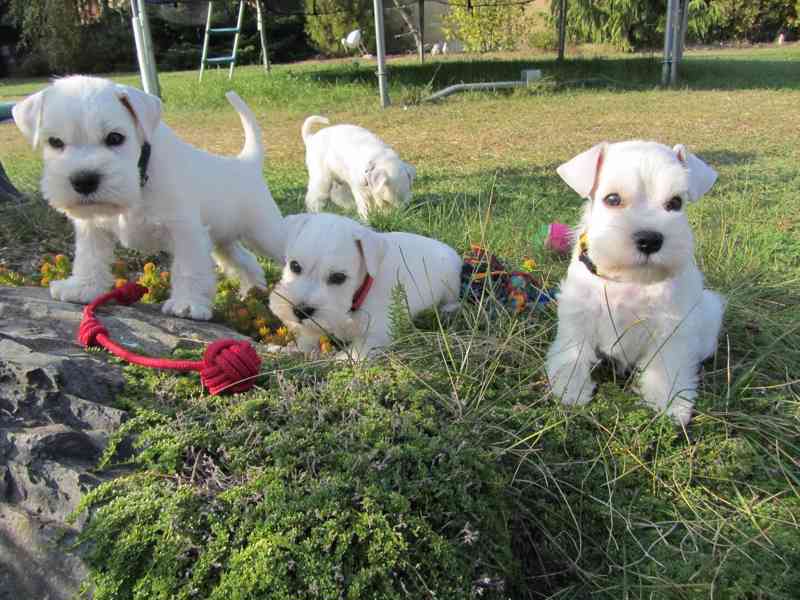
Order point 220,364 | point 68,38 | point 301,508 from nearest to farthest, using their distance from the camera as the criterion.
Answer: point 301,508 → point 220,364 → point 68,38

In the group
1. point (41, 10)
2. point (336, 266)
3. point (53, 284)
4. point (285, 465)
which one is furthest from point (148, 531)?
point (41, 10)

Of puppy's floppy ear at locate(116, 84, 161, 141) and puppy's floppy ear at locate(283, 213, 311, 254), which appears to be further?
puppy's floppy ear at locate(283, 213, 311, 254)

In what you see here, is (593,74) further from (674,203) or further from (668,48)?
(674,203)

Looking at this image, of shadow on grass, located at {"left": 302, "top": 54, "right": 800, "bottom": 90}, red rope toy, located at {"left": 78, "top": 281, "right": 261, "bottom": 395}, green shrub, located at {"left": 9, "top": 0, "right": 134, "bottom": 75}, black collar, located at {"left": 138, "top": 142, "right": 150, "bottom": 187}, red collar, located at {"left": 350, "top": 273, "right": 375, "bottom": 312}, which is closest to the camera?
red rope toy, located at {"left": 78, "top": 281, "right": 261, "bottom": 395}

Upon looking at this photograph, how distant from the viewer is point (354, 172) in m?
6.39

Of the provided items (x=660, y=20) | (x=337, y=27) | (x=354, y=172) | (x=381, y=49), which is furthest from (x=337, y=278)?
(x=337, y=27)

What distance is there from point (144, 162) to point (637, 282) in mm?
2325

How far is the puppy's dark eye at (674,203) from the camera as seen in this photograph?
8.24ft

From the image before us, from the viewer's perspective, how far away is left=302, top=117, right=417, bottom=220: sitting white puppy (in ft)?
20.2

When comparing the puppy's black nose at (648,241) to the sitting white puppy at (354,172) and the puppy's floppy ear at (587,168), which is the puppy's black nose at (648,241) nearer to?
the puppy's floppy ear at (587,168)

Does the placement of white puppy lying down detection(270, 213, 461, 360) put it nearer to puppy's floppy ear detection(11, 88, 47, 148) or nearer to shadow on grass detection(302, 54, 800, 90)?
puppy's floppy ear detection(11, 88, 47, 148)

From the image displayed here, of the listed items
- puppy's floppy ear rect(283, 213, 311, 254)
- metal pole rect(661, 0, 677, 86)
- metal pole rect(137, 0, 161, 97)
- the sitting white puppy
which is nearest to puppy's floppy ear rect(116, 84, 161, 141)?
puppy's floppy ear rect(283, 213, 311, 254)

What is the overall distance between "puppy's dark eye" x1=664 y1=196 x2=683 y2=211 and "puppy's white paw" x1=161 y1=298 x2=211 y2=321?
88.7 inches

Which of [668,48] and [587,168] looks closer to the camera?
[587,168]
